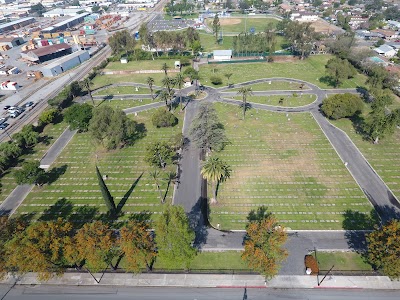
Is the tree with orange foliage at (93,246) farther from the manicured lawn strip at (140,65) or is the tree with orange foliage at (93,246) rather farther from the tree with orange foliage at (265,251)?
the manicured lawn strip at (140,65)

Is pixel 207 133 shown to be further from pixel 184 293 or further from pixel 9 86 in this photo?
pixel 9 86

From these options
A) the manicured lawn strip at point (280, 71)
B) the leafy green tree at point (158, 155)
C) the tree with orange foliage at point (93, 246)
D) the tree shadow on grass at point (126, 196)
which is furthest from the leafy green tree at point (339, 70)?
the tree with orange foliage at point (93, 246)

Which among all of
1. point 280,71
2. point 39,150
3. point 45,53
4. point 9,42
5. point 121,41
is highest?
point 121,41

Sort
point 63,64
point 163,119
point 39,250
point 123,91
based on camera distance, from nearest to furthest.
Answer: point 39,250 < point 163,119 < point 123,91 < point 63,64

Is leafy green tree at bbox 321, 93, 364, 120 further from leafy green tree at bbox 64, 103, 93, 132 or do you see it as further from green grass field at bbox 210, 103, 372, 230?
leafy green tree at bbox 64, 103, 93, 132

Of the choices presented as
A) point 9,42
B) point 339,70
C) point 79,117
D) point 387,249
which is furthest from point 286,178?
point 9,42

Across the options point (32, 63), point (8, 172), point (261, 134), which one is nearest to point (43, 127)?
point (8, 172)
